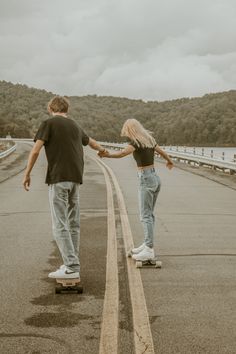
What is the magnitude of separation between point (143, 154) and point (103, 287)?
1946mm

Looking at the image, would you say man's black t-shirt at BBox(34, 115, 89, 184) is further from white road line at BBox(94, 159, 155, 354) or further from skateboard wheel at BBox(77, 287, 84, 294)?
white road line at BBox(94, 159, 155, 354)

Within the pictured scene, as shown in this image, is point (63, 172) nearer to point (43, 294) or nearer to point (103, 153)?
point (43, 294)

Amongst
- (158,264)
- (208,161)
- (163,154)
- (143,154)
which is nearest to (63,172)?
(143,154)

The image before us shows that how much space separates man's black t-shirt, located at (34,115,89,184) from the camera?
620 cm

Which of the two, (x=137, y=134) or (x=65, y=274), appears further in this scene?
(x=137, y=134)

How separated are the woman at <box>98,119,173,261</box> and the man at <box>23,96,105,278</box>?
45.0 inches

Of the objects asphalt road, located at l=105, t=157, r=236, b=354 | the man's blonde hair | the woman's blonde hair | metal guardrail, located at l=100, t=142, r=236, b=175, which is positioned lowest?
metal guardrail, located at l=100, t=142, r=236, b=175

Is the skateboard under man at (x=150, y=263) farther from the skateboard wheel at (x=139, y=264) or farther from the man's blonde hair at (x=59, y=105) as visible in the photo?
the man's blonde hair at (x=59, y=105)

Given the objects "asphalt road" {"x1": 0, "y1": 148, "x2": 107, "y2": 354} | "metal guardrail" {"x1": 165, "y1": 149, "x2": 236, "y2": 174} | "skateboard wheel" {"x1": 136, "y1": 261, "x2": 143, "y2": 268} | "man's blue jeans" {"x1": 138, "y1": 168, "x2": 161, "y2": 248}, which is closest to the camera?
"asphalt road" {"x1": 0, "y1": 148, "x2": 107, "y2": 354}

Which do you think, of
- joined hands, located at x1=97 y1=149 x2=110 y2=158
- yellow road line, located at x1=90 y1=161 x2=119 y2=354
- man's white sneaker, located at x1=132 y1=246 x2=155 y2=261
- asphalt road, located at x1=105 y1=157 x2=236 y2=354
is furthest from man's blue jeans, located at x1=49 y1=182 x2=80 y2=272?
joined hands, located at x1=97 y1=149 x2=110 y2=158

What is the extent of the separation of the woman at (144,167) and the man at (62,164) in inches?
45.0

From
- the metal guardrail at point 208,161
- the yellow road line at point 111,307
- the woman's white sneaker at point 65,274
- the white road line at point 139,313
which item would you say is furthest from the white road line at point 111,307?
the metal guardrail at point 208,161

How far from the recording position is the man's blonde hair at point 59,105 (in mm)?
6305

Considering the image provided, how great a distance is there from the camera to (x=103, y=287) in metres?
6.24
